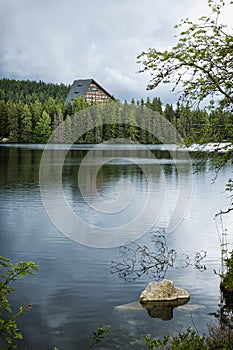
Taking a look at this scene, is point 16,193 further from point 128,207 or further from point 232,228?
point 232,228

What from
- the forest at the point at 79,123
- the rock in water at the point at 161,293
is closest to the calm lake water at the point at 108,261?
the rock in water at the point at 161,293

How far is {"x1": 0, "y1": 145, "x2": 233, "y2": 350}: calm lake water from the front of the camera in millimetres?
10109

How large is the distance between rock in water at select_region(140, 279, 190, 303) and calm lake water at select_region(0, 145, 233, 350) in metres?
0.35

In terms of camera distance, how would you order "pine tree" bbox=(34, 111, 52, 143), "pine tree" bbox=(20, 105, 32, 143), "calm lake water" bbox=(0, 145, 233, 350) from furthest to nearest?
1. "pine tree" bbox=(20, 105, 32, 143)
2. "pine tree" bbox=(34, 111, 52, 143)
3. "calm lake water" bbox=(0, 145, 233, 350)

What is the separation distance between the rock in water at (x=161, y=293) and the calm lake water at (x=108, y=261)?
0.35 m

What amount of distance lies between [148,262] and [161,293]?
11.5 feet

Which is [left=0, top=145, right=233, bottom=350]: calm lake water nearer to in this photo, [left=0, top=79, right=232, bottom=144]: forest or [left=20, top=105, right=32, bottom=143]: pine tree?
[left=0, top=79, right=232, bottom=144]: forest

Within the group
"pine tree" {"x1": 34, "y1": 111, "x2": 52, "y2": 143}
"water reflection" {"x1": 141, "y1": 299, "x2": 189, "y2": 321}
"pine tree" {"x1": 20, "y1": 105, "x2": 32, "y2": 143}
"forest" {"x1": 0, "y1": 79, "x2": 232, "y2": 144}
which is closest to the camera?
"water reflection" {"x1": 141, "y1": 299, "x2": 189, "y2": 321}

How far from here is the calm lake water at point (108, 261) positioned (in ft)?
33.2

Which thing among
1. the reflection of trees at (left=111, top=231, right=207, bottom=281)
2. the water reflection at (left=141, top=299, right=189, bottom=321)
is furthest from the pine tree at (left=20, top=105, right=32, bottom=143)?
the water reflection at (left=141, top=299, right=189, bottom=321)

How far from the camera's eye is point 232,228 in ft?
65.1

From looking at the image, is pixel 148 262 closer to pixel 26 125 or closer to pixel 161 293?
pixel 161 293

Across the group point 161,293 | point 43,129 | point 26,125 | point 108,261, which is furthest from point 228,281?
point 26,125

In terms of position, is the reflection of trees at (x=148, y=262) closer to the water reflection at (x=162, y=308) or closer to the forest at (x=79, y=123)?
the water reflection at (x=162, y=308)
